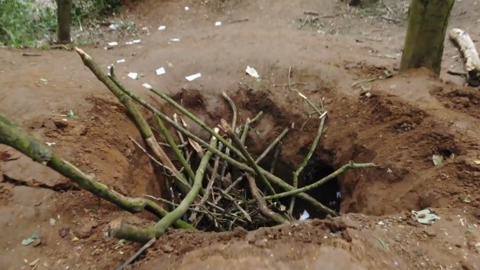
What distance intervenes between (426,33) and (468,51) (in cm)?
105

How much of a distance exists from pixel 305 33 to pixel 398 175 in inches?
133

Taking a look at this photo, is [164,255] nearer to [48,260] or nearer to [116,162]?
[48,260]

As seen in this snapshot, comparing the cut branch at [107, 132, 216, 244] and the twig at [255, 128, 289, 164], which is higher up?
the cut branch at [107, 132, 216, 244]

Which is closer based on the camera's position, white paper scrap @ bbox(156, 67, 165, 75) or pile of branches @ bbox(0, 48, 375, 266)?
pile of branches @ bbox(0, 48, 375, 266)

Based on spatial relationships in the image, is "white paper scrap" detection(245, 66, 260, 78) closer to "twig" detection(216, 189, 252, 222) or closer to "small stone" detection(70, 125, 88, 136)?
"twig" detection(216, 189, 252, 222)

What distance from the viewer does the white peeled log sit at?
4621 mm

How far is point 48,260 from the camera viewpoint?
262 centimetres

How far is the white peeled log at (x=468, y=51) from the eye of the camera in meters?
4.62

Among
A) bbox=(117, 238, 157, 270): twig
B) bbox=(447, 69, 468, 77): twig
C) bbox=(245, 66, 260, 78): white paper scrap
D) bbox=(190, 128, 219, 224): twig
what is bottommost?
bbox=(190, 128, 219, 224): twig

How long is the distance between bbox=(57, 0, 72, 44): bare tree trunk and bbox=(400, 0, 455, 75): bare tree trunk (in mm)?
4328

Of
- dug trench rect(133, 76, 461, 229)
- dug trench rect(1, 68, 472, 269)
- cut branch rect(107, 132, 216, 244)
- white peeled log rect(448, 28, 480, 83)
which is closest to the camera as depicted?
cut branch rect(107, 132, 216, 244)

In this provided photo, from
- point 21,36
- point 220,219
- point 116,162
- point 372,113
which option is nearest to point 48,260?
point 116,162

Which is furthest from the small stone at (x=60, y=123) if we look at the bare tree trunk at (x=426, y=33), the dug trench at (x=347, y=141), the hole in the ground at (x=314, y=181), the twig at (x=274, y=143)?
the bare tree trunk at (x=426, y=33)

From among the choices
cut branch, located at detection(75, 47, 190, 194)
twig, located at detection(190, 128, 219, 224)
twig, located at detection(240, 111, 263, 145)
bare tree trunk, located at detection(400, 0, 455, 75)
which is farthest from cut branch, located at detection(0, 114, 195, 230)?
bare tree trunk, located at detection(400, 0, 455, 75)
